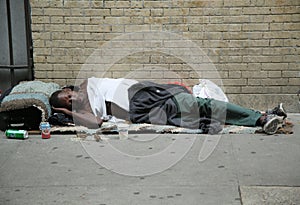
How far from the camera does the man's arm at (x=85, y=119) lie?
5.43 metres

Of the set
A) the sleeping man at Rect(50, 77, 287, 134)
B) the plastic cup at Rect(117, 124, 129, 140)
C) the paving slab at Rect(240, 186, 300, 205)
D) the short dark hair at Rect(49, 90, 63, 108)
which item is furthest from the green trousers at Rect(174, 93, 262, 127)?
the paving slab at Rect(240, 186, 300, 205)

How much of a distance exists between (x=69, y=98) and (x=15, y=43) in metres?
1.55

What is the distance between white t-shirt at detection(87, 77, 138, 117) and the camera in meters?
5.66

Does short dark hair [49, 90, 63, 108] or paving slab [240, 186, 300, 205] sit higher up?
short dark hair [49, 90, 63, 108]

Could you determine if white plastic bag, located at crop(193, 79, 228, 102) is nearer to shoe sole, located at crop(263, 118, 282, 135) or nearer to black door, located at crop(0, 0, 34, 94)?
shoe sole, located at crop(263, 118, 282, 135)

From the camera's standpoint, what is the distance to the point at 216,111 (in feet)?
17.8

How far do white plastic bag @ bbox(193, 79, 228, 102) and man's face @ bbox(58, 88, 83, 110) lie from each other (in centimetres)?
145

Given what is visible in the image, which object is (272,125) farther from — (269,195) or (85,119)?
(85,119)

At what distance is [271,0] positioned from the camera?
6.01 m

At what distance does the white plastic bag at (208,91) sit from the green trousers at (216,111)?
431 mm

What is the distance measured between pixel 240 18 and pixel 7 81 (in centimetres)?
321

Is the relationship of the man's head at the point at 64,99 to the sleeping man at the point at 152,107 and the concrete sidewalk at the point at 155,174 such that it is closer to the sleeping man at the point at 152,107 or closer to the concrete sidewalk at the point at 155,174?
the sleeping man at the point at 152,107

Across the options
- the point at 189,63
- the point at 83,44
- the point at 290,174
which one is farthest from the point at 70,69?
the point at 290,174

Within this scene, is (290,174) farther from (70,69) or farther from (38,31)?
(38,31)
